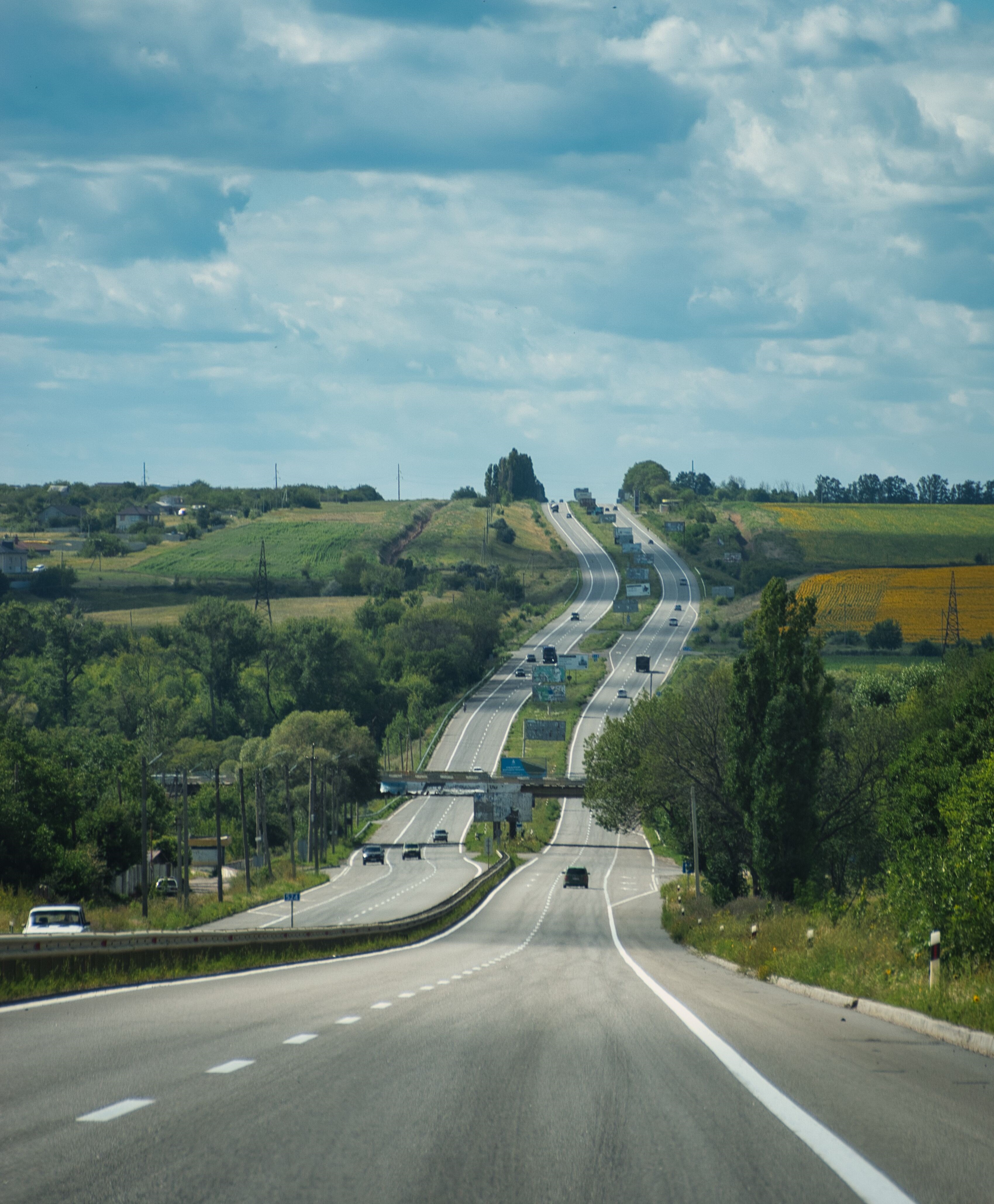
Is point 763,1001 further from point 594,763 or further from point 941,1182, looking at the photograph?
point 594,763

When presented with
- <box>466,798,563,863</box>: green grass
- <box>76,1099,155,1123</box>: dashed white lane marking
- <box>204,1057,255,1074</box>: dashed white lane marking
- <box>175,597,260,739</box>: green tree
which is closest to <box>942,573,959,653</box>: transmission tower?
<box>466,798,563,863</box>: green grass

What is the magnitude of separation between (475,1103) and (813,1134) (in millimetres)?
1995

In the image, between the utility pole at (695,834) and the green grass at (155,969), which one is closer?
the green grass at (155,969)

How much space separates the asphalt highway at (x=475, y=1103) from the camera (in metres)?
5.64

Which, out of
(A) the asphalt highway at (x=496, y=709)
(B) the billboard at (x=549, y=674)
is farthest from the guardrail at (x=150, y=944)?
(B) the billboard at (x=549, y=674)

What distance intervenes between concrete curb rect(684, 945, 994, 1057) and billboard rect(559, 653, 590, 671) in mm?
139012

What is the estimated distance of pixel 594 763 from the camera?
74.4 m

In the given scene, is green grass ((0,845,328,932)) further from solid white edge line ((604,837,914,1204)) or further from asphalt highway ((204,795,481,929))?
solid white edge line ((604,837,914,1204))

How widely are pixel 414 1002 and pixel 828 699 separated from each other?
116 feet

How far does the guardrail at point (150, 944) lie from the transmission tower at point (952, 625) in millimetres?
101431

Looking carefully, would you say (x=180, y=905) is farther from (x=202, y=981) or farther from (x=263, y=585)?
(x=263, y=585)

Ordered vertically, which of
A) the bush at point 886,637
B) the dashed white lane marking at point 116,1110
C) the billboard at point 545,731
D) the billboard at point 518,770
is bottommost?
the billboard at point 518,770

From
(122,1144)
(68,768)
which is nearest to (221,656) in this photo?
(68,768)

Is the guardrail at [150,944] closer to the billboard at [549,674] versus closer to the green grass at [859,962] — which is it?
the green grass at [859,962]
